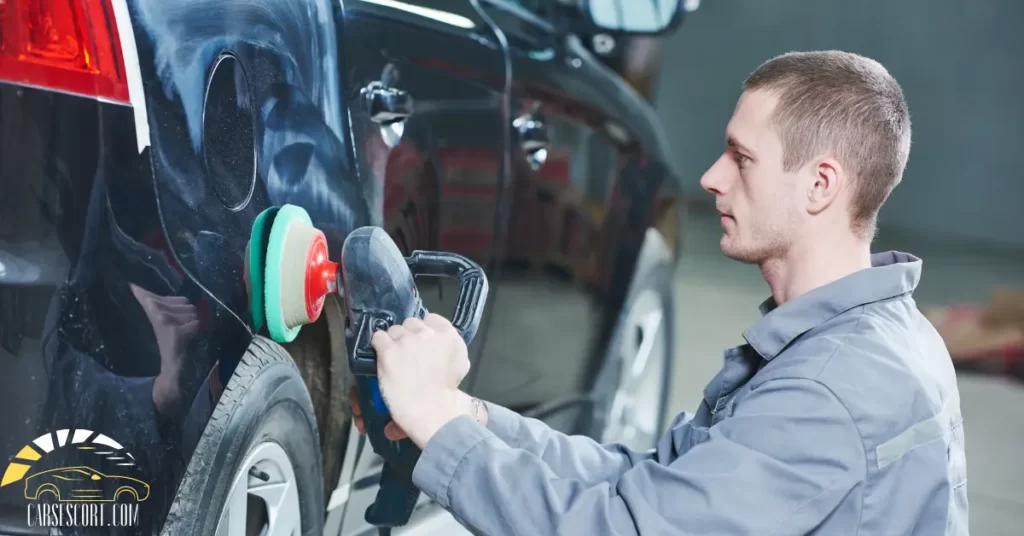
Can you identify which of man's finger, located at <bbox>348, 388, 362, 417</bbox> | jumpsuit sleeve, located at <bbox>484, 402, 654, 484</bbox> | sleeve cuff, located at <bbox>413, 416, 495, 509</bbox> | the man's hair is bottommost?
jumpsuit sleeve, located at <bbox>484, 402, 654, 484</bbox>

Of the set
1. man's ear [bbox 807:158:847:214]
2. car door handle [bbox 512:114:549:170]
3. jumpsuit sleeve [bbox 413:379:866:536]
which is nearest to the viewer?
jumpsuit sleeve [bbox 413:379:866:536]

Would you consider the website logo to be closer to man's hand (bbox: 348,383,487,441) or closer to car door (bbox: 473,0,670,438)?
man's hand (bbox: 348,383,487,441)

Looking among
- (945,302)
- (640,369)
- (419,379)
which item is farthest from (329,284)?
(945,302)

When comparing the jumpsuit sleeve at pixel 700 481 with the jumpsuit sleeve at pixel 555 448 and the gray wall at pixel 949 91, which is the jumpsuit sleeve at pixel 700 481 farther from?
the gray wall at pixel 949 91

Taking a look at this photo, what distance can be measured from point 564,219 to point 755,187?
110 cm

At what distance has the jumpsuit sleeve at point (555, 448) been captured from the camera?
5.73 feet

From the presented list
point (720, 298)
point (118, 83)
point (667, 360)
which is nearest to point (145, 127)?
point (118, 83)

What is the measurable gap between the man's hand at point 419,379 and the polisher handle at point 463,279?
133 millimetres

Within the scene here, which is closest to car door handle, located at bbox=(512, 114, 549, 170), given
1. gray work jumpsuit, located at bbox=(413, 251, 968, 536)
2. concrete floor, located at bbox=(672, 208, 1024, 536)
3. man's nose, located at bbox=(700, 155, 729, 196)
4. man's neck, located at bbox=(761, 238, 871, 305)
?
man's nose, located at bbox=(700, 155, 729, 196)

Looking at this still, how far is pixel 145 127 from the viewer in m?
1.27

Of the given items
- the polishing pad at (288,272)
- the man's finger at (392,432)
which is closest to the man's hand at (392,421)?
the man's finger at (392,432)

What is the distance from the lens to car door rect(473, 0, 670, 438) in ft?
7.87

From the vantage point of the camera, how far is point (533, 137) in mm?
2430

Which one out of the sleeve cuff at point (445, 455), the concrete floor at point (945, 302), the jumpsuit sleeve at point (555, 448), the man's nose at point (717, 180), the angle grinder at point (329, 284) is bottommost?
the concrete floor at point (945, 302)
